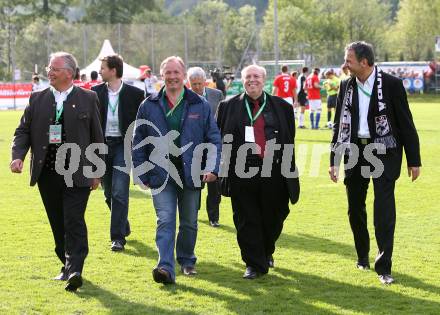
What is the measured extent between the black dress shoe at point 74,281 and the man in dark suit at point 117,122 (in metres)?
1.88

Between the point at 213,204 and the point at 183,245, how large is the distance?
276 cm

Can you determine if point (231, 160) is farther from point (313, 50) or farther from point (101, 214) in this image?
point (313, 50)

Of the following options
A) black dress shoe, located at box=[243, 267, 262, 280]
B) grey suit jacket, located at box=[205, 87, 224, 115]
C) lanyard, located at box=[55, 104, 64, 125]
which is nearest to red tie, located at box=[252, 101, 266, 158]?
black dress shoe, located at box=[243, 267, 262, 280]

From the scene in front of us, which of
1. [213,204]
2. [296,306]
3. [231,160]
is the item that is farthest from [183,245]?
[213,204]

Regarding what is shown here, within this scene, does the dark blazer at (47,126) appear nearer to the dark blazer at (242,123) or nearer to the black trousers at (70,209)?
the black trousers at (70,209)

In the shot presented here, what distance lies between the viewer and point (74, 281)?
711 cm

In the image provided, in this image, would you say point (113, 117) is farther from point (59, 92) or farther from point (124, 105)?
point (59, 92)

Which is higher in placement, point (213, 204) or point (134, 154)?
point (134, 154)

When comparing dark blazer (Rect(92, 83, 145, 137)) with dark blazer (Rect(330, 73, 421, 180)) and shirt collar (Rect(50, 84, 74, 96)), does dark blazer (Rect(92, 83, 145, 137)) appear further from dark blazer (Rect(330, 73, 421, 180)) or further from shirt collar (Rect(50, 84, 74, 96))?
dark blazer (Rect(330, 73, 421, 180))

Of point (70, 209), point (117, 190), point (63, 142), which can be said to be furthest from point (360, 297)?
point (117, 190)

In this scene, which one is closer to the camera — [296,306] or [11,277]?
[296,306]

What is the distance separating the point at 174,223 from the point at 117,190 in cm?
188

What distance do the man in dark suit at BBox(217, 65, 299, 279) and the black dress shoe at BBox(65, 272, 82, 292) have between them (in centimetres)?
151

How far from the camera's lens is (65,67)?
287 inches
